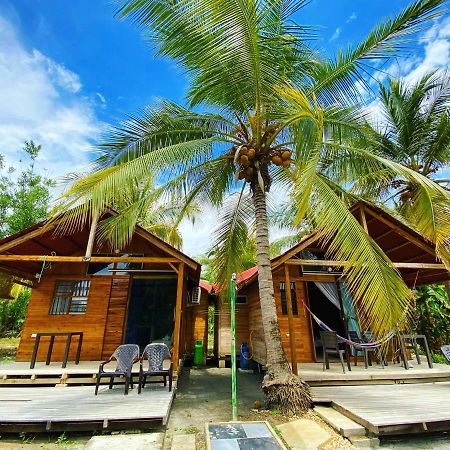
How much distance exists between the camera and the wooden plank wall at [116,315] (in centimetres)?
779

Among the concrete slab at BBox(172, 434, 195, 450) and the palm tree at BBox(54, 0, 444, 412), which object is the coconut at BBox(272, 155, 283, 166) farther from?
the concrete slab at BBox(172, 434, 195, 450)

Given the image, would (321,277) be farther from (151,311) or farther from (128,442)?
(128,442)

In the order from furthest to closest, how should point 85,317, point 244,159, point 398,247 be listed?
point 398,247, point 85,317, point 244,159

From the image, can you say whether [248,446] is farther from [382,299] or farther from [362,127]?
[362,127]

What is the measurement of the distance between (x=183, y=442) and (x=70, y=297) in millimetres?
6038

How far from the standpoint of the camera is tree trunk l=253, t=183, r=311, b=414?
15.0ft

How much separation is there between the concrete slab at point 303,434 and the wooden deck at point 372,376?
1.62 meters

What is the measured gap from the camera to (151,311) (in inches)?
330

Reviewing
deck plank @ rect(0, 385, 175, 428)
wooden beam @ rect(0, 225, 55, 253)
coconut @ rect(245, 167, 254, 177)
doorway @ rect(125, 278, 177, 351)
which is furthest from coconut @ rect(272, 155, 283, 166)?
wooden beam @ rect(0, 225, 55, 253)

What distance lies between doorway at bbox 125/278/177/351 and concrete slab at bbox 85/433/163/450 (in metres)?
4.36

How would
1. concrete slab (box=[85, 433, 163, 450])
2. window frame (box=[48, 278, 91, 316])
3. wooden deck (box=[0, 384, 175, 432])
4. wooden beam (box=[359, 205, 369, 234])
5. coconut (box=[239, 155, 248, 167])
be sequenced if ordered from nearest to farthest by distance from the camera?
concrete slab (box=[85, 433, 163, 450])
wooden deck (box=[0, 384, 175, 432])
coconut (box=[239, 155, 248, 167])
wooden beam (box=[359, 205, 369, 234])
window frame (box=[48, 278, 91, 316])

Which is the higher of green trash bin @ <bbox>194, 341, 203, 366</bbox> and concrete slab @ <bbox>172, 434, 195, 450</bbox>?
green trash bin @ <bbox>194, 341, 203, 366</bbox>

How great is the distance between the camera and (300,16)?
4.70 meters

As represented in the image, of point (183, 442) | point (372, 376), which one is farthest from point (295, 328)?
point (183, 442)
